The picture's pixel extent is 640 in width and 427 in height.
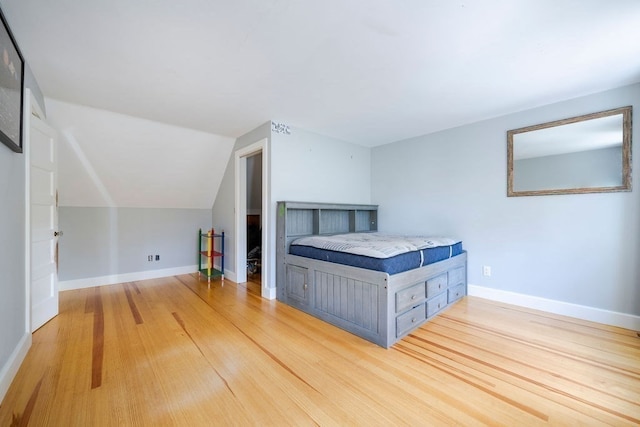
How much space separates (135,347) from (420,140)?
13.1ft

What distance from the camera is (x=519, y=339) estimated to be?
6.98 feet

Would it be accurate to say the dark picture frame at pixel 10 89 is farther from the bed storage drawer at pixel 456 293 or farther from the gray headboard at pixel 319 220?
the bed storage drawer at pixel 456 293

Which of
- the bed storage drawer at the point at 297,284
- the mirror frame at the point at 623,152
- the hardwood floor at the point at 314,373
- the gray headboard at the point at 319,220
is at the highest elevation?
the mirror frame at the point at 623,152

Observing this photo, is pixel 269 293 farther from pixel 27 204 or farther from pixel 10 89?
pixel 10 89

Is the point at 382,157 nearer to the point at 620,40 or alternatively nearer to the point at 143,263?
the point at 620,40

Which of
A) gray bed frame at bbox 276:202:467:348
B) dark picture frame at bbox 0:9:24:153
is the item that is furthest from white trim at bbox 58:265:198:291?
dark picture frame at bbox 0:9:24:153

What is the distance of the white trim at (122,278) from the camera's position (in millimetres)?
3489

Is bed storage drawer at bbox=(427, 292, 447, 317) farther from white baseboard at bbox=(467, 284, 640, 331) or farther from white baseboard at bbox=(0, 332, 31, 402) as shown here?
white baseboard at bbox=(0, 332, 31, 402)

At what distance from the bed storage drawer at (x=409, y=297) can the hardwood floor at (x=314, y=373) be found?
0.26m

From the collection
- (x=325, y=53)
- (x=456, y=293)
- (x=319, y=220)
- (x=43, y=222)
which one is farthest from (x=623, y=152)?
(x=43, y=222)

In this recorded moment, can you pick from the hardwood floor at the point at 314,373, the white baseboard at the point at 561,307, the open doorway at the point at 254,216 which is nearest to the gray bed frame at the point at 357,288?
the hardwood floor at the point at 314,373

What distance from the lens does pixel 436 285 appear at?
262 cm

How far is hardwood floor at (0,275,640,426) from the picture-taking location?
4.36ft

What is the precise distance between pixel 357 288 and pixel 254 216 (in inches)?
126
